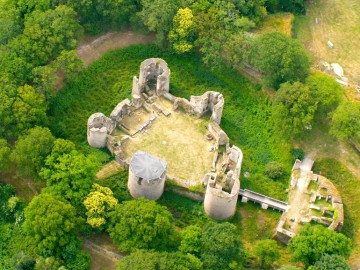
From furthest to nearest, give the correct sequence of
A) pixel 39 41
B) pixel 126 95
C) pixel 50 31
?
pixel 126 95 → pixel 50 31 → pixel 39 41

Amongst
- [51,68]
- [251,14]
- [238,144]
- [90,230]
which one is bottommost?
[90,230]

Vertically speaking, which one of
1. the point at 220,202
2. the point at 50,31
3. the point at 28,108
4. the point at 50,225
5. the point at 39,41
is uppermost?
the point at 50,31

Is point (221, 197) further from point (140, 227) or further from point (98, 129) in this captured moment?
point (98, 129)

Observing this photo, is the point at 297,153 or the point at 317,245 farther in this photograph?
the point at 297,153

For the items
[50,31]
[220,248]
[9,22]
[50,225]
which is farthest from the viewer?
[50,31]

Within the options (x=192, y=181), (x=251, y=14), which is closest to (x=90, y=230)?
(x=192, y=181)

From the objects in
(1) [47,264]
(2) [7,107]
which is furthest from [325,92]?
(1) [47,264]

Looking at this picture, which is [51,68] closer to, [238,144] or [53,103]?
[53,103]

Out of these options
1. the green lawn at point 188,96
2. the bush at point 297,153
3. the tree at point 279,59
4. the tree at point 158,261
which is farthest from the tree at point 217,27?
the tree at point 158,261
